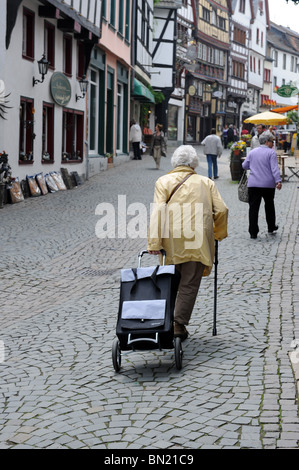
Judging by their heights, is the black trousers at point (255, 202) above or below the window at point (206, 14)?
below

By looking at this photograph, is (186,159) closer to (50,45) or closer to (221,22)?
(50,45)

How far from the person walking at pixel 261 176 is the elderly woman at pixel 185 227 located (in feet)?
20.4

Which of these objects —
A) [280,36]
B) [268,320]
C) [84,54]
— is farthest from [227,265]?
[280,36]

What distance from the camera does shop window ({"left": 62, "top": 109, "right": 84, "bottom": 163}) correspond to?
2356cm

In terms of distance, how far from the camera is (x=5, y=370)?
6184 mm

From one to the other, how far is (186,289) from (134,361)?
0.71m

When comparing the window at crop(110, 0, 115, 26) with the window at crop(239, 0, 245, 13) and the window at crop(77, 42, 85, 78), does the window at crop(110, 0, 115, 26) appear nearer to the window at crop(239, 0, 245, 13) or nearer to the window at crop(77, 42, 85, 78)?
the window at crop(77, 42, 85, 78)

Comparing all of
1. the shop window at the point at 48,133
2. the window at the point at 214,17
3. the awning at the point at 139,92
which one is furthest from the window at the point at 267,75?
the shop window at the point at 48,133

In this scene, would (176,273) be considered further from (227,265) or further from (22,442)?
(227,265)

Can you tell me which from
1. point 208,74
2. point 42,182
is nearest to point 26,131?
point 42,182

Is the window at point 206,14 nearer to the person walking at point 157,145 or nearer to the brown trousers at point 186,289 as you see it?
the person walking at point 157,145

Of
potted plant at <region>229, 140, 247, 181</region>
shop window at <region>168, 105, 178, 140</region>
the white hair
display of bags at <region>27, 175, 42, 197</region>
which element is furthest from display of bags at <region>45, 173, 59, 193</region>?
shop window at <region>168, 105, 178, 140</region>

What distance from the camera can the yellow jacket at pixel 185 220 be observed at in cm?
642

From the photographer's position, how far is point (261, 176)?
12.8 m
